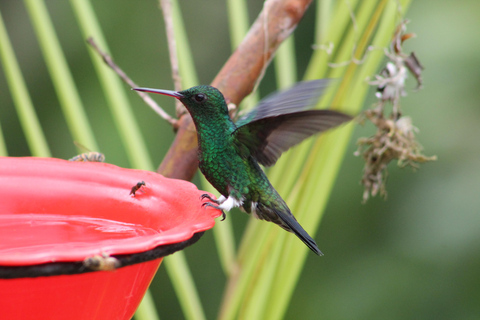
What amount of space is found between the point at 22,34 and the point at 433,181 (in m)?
1.72

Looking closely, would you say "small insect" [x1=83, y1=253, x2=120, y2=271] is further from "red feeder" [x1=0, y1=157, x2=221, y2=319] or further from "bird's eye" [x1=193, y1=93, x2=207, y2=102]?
"bird's eye" [x1=193, y1=93, x2=207, y2=102]

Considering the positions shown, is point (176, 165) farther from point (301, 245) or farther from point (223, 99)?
point (301, 245)

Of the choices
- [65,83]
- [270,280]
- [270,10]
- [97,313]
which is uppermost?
[270,10]

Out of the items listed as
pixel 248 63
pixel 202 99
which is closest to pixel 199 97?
pixel 202 99

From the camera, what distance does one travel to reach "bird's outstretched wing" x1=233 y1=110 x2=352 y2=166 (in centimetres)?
86

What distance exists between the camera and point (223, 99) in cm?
109

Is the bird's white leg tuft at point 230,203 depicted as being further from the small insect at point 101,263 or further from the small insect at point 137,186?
the small insect at point 101,263

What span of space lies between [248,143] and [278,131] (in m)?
0.13

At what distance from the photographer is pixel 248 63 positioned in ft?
3.64

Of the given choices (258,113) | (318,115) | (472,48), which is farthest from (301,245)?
(472,48)

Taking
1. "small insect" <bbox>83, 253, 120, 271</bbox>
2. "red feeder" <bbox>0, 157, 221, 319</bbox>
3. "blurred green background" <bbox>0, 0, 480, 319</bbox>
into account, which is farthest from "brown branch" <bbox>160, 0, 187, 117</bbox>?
"blurred green background" <bbox>0, 0, 480, 319</bbox>

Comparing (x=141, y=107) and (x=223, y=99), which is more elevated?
(x=223, y=99)

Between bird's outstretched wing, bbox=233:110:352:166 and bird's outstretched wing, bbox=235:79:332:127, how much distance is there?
0.09 feet

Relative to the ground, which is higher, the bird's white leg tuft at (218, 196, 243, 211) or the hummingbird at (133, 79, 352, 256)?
the hummingbird at (133, 79, 352, 256)
